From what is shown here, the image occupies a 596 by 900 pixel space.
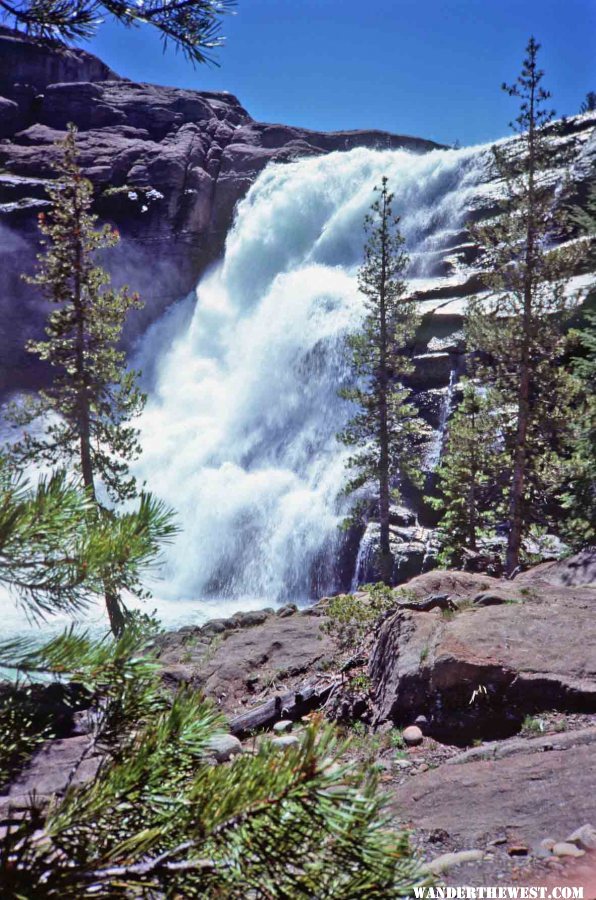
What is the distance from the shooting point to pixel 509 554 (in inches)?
650

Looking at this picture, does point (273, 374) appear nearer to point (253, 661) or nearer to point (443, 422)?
point (443, 422)

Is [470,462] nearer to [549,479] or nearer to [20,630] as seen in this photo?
[549,479]

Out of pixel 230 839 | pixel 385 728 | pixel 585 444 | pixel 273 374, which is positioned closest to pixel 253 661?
pixel 385 728

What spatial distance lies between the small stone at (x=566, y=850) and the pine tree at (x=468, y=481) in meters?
15.5

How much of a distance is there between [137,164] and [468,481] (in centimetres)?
3765

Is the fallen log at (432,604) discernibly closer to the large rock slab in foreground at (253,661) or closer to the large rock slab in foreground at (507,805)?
the large rock slab in foreground at (253,661)

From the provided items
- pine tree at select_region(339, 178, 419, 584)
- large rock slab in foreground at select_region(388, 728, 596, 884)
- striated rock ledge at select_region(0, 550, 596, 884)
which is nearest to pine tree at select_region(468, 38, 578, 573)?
pine tree at select_region(339, 178, 419, 584)

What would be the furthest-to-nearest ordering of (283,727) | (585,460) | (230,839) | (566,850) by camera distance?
1. (585,460)
2. (283,727)
3. (566,850)
4. (230,839)

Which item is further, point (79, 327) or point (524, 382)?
point (524, 382)

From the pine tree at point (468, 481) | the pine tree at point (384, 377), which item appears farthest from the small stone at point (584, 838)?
the pine tree at point (384, 377)

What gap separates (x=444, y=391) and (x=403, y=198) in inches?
627

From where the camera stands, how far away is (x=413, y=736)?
6.41 meters

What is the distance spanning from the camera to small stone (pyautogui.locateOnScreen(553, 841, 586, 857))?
11.8 feet

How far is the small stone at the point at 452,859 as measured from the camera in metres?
3.80
